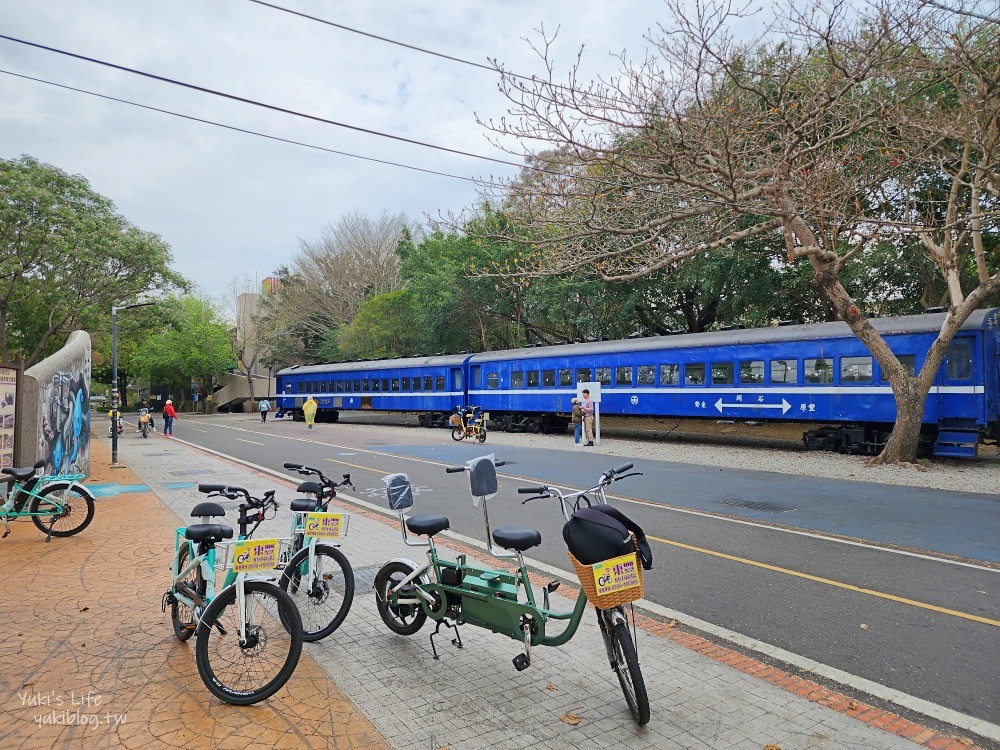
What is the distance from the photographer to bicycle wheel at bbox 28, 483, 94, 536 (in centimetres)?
815

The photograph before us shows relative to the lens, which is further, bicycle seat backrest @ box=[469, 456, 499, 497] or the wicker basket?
bicycle seat backrest @ box=[469, 456, 499, 497]

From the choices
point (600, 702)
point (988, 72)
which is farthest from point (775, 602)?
point (988, 72)

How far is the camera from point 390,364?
116 ft

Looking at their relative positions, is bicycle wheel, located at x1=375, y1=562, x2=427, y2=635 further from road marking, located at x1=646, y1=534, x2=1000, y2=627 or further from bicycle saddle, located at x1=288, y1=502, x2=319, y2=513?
road marking, located at x1=646, y1=534, x2=1000, y2=627

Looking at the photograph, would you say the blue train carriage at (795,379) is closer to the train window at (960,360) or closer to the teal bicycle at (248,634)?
the train window at (960,360)

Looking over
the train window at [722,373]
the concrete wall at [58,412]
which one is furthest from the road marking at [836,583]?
the train window at [722,373]

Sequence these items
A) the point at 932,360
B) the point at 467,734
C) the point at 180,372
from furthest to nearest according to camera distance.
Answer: the point at 180,372, the point at 932,360, the point at 467,734

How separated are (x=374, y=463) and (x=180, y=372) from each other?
4807cm

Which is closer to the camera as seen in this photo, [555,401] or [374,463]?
[374,463]

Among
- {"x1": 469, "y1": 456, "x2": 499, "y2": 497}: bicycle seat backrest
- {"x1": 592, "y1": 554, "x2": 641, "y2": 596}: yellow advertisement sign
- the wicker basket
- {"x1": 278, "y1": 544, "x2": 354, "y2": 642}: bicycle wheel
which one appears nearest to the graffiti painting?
{"x1": 278, "y1": 544, "x2": 354, "y2": 642}: bicycle wheel

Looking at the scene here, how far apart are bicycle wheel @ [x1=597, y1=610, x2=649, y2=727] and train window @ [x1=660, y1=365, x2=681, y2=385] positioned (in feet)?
59.2

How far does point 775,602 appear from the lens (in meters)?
5.90

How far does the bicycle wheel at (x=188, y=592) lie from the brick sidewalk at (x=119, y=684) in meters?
0.11

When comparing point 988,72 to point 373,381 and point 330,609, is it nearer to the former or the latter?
point 330,609
